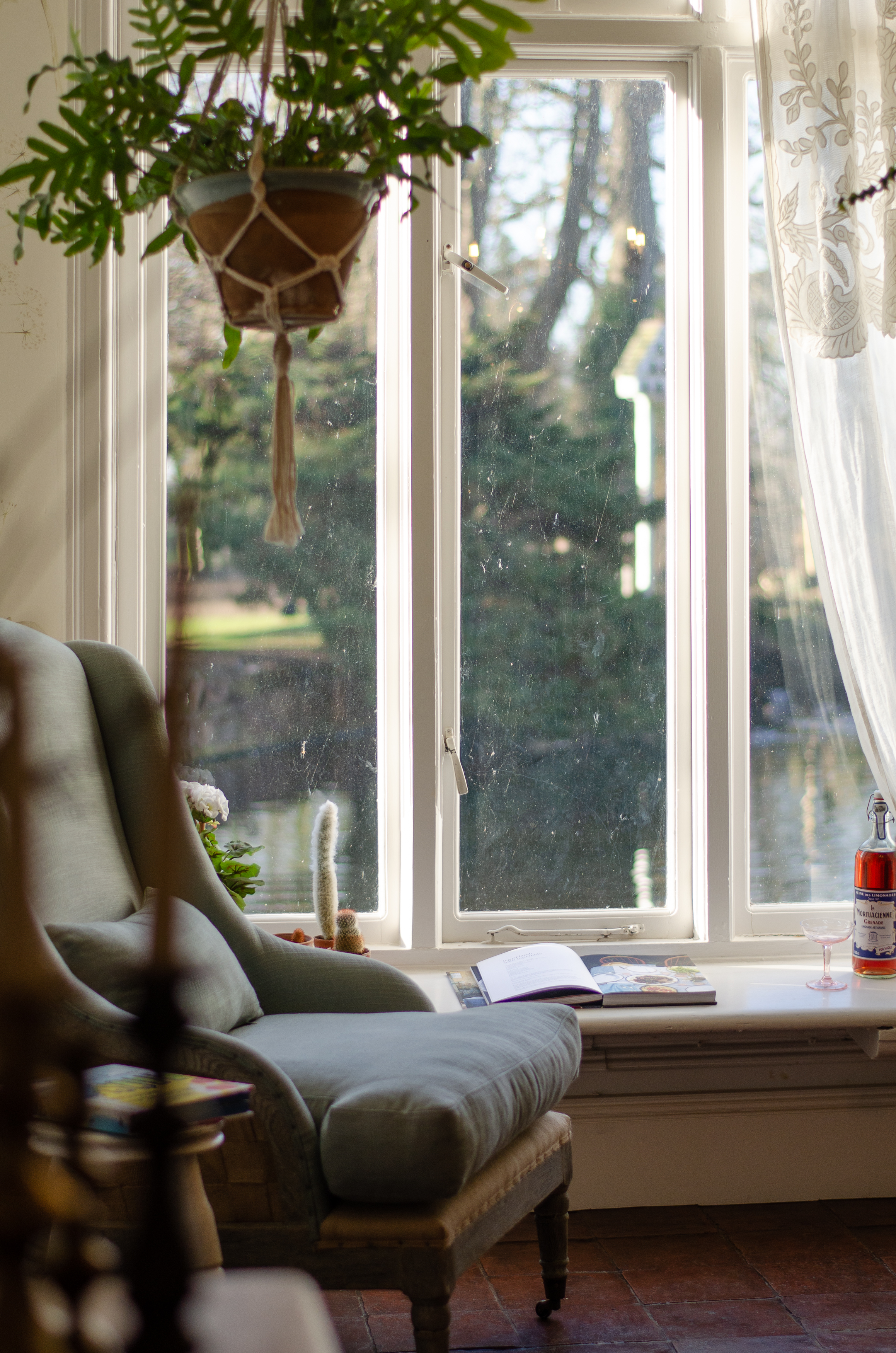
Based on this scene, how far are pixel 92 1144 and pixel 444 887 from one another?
233 cm

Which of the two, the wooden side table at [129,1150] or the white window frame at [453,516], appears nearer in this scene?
the wooden side table at [129,1150]

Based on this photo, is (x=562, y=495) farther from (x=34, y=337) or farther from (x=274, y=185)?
(x=274, y=185)

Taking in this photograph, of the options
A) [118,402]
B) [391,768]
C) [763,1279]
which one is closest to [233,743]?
[391,768]

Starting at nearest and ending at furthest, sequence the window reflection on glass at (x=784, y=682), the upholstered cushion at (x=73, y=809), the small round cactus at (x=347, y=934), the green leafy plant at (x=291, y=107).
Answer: the green leafy plant at (x=291, y=107) < the upholstered cushion at (x=73, y=809) < the small round cactus at (x=347, y=934) < the window reflection on glass at (x=784, y=682)

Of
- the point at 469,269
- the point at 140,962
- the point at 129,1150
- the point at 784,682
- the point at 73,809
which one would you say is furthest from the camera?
the point at 784,682

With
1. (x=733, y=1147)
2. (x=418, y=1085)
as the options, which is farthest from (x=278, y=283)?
(x=733, y=1147)

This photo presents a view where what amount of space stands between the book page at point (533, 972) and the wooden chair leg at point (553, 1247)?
0.34m

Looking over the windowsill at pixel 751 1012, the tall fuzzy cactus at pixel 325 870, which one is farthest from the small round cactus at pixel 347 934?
the windowsill at pixel 751 1012

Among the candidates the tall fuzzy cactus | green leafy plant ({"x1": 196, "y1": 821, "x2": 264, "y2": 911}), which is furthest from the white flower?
the tall fuzzy cactus

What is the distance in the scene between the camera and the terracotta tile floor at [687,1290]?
1980 millimetres

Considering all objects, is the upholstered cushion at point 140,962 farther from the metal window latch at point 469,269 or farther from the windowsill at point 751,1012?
the metal window latch at point 469,269

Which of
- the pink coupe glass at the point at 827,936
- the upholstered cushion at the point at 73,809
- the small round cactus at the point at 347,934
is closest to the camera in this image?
→ the upholstered cushion at the point at 73,809

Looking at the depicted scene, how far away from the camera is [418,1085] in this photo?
1.56 meters

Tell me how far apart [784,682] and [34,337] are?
173cm
